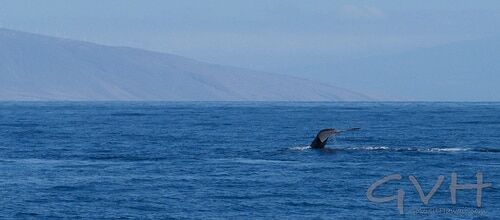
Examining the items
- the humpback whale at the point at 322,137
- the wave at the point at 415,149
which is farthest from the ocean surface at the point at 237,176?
the humpback whale at the point at 322,137

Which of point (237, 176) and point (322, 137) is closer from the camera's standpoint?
point (237, 176)

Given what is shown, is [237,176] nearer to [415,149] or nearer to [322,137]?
[322,137]

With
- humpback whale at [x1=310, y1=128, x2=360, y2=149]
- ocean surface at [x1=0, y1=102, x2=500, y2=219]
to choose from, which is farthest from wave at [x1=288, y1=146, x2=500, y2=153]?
humpback whale at [x1=310, y1=128, x2=360, y2=149]

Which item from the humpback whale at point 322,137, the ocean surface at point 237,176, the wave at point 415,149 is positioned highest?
the humpback whale at point 322,137

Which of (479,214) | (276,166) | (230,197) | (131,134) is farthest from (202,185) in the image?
(131,134)

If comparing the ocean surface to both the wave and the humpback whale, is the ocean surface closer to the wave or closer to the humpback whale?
the wave

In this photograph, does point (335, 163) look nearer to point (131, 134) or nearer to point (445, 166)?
point (445, 166)

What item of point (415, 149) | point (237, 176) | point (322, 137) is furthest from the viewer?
point (322, 137)

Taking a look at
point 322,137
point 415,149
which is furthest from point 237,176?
point 415,149

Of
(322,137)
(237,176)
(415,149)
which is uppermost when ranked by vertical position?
(322,137)

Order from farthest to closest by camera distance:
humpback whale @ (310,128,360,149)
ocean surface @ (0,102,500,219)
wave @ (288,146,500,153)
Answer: humpback whale @ (310,128,360,149)
wave @ (288,146,500,153)
ocean surface @ (0,102,500,219)

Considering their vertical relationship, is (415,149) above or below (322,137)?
below

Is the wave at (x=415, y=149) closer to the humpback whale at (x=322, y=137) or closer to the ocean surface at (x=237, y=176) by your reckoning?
the ocean surface at (x=237, y=176)

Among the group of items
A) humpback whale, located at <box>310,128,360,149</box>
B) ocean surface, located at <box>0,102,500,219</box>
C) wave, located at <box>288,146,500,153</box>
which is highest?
humpback whale, located at <box>310,128,360,149</box>
